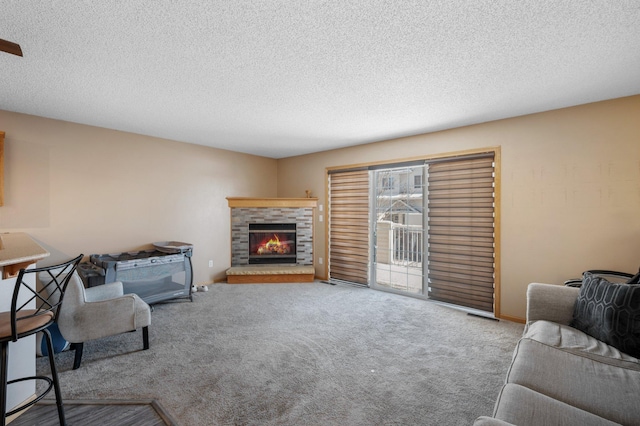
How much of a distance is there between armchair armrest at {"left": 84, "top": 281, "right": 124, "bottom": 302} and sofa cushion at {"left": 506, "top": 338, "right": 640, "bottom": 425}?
3648 millimetres

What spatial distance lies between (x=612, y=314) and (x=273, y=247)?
15.5ft

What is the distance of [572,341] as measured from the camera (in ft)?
6.47

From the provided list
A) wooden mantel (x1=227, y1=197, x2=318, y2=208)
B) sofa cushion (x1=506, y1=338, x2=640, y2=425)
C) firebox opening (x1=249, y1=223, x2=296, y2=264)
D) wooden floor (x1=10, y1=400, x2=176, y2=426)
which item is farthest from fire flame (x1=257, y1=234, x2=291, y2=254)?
sofa cushion (x1=506, y1=338, x2=640, y2=425)

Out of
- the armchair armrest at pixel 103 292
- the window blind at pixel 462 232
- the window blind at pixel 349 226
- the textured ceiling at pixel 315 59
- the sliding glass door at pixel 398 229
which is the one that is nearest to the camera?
the textured ceiling at pixel 315 59

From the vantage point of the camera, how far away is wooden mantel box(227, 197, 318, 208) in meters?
5.52

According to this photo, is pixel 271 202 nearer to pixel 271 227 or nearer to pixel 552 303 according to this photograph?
pixel 271 227

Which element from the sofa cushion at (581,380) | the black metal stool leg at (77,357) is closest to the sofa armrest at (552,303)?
the sofa cushion at (581,380)

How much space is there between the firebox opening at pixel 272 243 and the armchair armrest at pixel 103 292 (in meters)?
2.57

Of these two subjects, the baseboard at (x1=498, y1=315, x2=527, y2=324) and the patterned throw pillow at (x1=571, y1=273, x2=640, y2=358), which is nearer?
the patterned throw pillow at (x1=571, y1=273, x2=640, y2=358)

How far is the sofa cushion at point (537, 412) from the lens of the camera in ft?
4.02

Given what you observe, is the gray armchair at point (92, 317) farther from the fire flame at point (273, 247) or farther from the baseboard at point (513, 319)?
the baseboard at point (513, 319)

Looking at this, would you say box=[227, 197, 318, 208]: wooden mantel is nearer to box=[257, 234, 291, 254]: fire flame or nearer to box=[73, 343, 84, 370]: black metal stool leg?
box=[257, 234, 291, 254]: fire flame

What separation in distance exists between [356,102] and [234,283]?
12.5 feet

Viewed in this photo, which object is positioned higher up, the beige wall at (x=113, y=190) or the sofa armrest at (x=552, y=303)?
the beige wall at (x=113, y=190)
